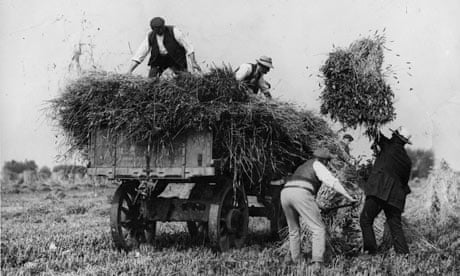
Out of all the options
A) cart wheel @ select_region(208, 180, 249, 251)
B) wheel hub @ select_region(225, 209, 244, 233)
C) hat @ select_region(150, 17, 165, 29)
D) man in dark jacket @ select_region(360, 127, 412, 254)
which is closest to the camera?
cart wheel @ select_region(208, 180, 249, 251)


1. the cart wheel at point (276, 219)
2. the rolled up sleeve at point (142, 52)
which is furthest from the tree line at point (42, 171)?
the cart wheel at point (276, 219)

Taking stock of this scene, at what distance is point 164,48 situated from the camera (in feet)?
24.8

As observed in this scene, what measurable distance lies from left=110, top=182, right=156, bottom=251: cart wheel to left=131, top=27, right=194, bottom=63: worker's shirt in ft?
6.08

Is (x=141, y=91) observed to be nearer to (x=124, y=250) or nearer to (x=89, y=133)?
(x=89, y=133)

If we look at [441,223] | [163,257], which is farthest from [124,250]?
[441,223]

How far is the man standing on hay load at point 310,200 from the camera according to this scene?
5812 millimetres

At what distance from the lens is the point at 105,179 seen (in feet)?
24.1

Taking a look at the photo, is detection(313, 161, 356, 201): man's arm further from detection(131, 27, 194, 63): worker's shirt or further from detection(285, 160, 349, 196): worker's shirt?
detection(131, 27, 194, 63): worker's shirt

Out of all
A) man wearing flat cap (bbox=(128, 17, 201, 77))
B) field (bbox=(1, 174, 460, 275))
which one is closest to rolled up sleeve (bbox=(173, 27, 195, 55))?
man wearing flat cap (bbox=(128, 17, 201, 77))

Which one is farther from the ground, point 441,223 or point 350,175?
point 350,175

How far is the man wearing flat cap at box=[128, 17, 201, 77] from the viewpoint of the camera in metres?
7.50

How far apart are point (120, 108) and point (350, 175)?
3481 millimetres

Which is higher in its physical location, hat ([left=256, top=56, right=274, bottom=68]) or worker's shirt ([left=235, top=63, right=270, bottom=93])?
hat ([left=256, top=56, right=274, bottom=68])

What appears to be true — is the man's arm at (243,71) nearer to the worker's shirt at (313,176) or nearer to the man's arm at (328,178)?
the worker's shirt at (313,176)
